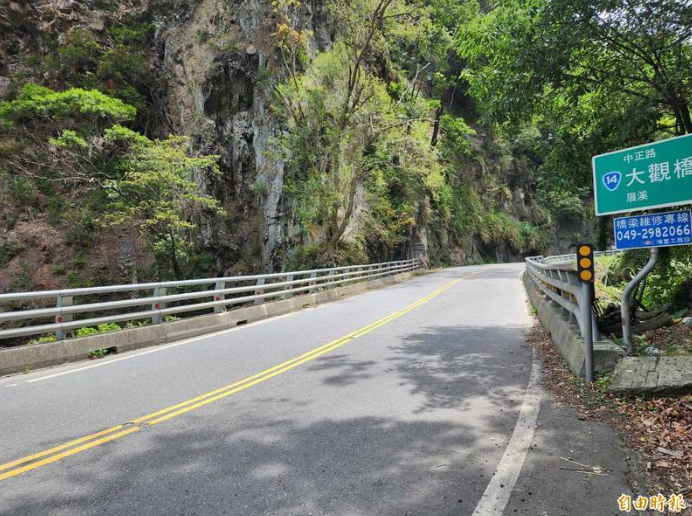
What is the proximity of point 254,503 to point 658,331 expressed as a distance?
251 inches

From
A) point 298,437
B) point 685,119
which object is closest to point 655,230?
point 685,119

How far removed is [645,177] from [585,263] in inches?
48.4

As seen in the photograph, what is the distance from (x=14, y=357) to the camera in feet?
22.8

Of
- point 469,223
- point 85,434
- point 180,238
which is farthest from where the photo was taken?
point 469,223

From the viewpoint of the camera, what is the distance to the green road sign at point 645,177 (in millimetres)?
4855

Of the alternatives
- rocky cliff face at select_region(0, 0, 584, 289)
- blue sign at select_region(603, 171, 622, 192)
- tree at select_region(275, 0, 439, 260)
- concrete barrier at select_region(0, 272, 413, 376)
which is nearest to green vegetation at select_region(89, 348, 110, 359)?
concrete barrier at select_region(0, 272, 413, 376)

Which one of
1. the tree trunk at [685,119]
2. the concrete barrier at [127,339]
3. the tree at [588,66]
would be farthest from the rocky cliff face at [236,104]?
the tree trunk at [685,119]

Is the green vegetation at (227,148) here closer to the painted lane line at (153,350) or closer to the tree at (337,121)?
the tree at (337,121)

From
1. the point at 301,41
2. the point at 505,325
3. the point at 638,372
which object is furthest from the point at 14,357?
the point at 301,41

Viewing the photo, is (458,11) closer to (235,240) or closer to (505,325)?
(235,240)

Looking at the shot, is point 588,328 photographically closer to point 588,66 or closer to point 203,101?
point 588,66

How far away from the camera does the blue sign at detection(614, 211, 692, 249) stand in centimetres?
498

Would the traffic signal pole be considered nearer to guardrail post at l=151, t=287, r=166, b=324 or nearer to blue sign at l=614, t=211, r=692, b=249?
blue sign at l=614, t=211, r=692, b=249

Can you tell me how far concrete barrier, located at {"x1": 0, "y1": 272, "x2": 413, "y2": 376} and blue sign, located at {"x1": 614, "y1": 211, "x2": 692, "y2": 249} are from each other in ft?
28.4
